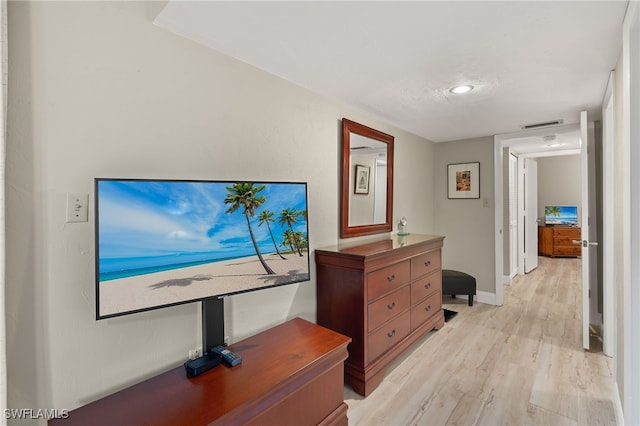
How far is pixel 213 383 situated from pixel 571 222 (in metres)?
8.37

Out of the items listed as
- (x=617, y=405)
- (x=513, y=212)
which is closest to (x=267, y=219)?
(x=617, y=405)

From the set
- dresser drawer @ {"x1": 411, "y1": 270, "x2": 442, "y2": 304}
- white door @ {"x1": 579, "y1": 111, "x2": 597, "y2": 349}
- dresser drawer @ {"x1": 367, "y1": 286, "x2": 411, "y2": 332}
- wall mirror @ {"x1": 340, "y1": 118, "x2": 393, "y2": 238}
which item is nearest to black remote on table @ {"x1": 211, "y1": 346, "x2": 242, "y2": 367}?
dresser drawer @ {"x1": 367, "y1": 286, "x2": 411, "y2": 332}

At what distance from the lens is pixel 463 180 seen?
13.9 feet

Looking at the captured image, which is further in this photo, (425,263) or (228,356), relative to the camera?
(425,263)

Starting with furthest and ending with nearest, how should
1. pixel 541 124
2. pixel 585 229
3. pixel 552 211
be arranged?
pixel 552 211, pixel 541 124, pixel 585 229

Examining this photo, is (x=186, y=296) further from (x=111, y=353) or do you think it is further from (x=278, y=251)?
(x=278, y=251)

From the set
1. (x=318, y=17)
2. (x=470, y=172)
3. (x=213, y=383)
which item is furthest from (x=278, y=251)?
(x=470, y=172)

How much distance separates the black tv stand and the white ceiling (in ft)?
4.48

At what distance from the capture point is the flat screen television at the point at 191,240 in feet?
4.09

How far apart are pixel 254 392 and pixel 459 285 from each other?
10.8 ft

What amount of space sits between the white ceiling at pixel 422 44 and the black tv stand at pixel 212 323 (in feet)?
4.48

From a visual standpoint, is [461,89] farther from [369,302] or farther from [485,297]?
[485,297]

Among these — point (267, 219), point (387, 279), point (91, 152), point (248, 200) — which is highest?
point (91, 152)

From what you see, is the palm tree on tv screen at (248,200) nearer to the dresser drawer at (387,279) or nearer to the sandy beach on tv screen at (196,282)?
the sandy beach on tv screen at (196,282)
